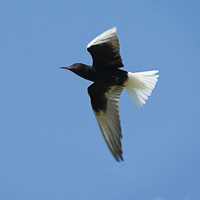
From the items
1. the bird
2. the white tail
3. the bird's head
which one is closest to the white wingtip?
the bird

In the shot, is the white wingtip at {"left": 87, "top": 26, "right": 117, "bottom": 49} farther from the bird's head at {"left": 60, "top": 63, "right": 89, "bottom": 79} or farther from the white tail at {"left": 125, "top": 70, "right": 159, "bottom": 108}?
the white tail at {"left": 125, "top": 70, "right": 159, "bottom": 108}

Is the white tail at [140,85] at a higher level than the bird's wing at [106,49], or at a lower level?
lower

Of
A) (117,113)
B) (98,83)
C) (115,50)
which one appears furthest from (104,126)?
(115,50)

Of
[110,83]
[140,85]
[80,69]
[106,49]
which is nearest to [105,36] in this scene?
[106,49]

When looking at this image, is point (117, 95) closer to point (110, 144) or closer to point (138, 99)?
point (138, 99)

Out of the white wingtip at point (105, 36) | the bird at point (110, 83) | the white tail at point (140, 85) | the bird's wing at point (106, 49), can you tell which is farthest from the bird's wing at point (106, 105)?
the white wingtip at point (105, 36)

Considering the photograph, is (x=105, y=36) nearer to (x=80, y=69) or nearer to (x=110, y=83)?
(x=80, y=69)

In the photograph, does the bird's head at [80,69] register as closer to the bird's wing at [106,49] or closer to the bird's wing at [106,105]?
the bird's wing at [106,49]

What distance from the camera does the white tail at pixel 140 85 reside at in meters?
7.05

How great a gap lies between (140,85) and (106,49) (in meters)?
1.13

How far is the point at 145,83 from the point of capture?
23.7 ft

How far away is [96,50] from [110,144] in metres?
1.67

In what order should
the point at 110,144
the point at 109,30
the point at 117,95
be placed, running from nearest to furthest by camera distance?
the point at 109,30
the point at 110,144
the point at 117,95

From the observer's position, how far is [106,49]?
21.2ft
